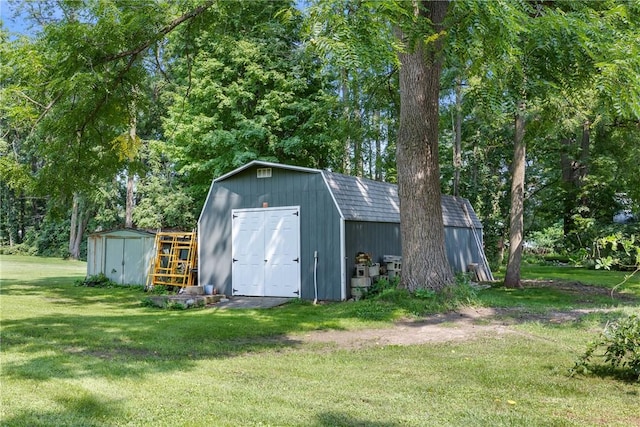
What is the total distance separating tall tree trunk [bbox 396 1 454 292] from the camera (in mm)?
8922

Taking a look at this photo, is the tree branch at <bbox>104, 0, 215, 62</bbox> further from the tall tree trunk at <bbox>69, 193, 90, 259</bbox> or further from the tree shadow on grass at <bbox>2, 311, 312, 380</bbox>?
the tall tree trunk at <bbox>69, 193, 90, 259</bbox>

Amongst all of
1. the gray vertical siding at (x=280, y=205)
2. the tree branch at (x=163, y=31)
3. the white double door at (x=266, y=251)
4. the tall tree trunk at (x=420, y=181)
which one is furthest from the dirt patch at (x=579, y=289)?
the tree branch at (x=163, y=31)

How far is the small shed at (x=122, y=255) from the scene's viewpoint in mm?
14664

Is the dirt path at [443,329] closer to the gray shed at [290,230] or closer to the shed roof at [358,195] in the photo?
the gray shed at [290,230]

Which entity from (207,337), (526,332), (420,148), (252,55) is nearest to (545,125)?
(420,148)

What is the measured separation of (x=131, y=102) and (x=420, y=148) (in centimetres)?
521

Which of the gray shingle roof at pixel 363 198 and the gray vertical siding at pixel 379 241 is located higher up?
the gray shingle roof at pixel 363 198

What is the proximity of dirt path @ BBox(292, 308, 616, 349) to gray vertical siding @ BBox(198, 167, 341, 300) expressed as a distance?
10.8 feet

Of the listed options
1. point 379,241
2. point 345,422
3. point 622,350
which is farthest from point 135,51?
point 622,350

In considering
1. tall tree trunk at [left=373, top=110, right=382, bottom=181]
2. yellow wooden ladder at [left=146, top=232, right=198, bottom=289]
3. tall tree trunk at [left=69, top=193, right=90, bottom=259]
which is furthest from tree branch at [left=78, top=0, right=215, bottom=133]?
tall tree trunk at [left=69, top=193, right=90, bottom=259]

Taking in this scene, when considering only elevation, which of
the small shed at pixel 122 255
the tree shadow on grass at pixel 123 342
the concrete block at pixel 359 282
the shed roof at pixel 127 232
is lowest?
the tree shadow on grass at pixel 123 342

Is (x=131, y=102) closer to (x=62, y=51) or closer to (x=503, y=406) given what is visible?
(x=62, y=51)

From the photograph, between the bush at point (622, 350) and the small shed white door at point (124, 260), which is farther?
the small shed white door at point (124, 260)

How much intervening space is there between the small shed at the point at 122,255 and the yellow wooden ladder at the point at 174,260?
48 cm
